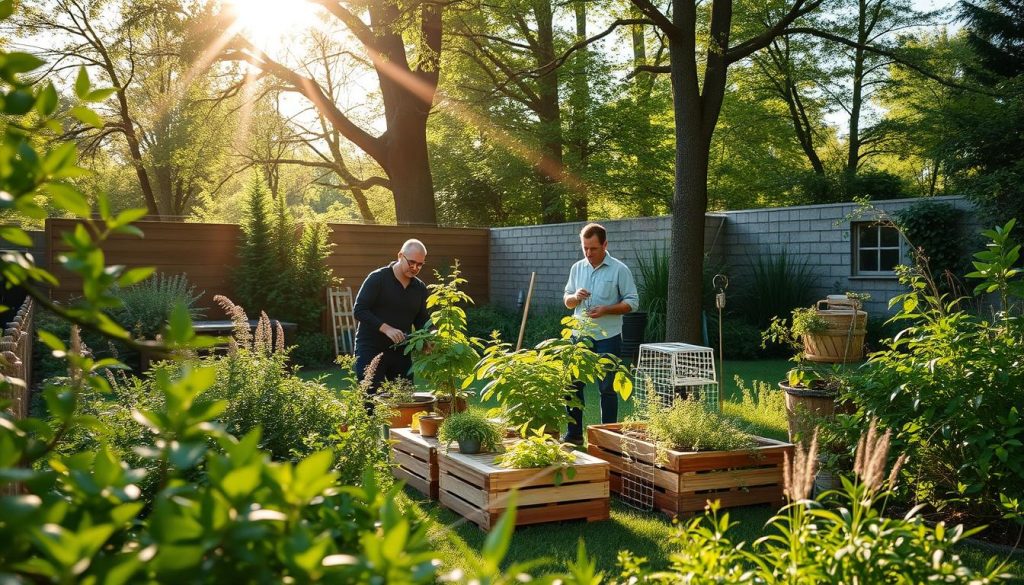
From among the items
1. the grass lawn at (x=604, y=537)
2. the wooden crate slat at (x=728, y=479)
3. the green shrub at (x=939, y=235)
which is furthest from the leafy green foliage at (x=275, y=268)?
the wooden crate slat at (x=728, y=479)

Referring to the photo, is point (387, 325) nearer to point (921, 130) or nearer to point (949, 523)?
point (949, 523)

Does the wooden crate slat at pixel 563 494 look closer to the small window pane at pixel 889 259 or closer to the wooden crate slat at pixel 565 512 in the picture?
the wooden crate slat at pixel 565 512

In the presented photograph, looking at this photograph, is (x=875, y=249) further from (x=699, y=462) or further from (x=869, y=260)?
(x=699, y=462)

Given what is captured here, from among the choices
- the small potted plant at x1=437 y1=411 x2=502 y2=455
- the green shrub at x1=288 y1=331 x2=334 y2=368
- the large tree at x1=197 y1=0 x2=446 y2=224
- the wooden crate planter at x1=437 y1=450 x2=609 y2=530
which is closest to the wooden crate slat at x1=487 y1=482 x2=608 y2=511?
the wooden crate planter at x1=437 y1=450 x2=609 y2=530

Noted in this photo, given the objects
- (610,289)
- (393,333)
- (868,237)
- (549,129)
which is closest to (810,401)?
(610,289)

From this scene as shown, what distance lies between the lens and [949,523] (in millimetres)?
4266

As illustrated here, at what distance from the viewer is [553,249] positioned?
15078 millimetres

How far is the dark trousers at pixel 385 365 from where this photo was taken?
6512 millimetres

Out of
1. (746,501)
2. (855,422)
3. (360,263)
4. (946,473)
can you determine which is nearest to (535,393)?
(746,501)

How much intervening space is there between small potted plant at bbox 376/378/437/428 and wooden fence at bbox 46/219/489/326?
631 cm

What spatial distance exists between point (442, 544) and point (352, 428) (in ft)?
3.40

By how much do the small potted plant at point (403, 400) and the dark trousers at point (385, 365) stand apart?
0.21 m

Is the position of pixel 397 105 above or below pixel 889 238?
above

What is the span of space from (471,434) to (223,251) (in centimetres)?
913
